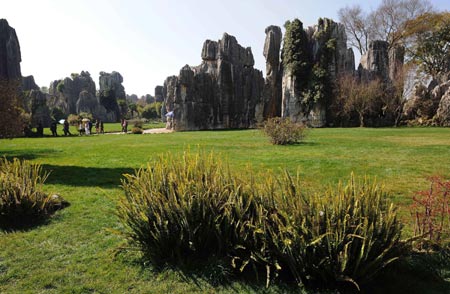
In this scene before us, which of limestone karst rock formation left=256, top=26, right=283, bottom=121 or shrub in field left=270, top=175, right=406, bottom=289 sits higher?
limestone karst rock formation left=256, top=26, right=283, bottom=121

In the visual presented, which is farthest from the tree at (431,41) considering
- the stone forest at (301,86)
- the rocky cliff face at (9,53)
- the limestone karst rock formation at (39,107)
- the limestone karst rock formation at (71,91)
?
the limestone karst rock formation at (71,91)

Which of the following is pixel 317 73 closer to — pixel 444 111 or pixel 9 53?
pixel 444 111

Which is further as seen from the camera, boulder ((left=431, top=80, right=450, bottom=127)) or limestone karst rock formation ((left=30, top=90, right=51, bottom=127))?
limestone karst rock formation ((left=30, top=90, right=51, bottom=127))

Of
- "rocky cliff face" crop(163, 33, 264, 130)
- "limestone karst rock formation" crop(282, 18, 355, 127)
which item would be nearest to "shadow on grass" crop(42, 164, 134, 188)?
"rocky cliff face" crop(163, 33, 264, 130)

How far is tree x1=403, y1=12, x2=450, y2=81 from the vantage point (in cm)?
5197

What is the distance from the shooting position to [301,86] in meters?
48.0

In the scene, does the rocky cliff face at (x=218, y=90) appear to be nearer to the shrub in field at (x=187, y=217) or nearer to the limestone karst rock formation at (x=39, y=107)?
the limestone karst rock formation at (x=39, y=107)

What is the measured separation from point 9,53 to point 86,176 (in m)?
58.0

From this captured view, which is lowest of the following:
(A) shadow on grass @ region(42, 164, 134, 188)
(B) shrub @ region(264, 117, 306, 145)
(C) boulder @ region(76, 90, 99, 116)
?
(A) shadow on grass @ region(42, 164, 134, 188)

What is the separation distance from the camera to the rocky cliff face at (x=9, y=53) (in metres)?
57.2

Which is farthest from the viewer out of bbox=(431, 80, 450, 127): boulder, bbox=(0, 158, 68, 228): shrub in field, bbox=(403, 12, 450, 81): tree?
bbox=(403, 12, 450, 81): tree

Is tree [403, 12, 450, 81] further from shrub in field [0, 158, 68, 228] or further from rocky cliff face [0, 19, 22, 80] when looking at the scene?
rocky cliff face [0, 19, 22, 80]

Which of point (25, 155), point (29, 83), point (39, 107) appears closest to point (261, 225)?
point (25, 155)

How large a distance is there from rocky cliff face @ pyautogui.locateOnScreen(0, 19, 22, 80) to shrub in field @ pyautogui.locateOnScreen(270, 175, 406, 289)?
6488cm
